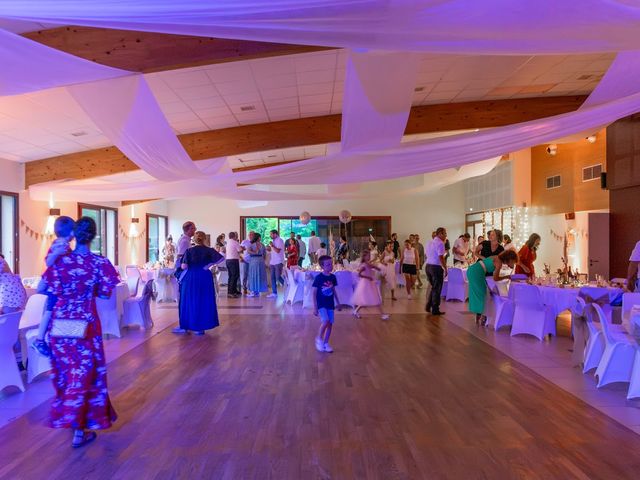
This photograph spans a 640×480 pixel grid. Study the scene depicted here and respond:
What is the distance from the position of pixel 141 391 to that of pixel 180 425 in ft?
3.26

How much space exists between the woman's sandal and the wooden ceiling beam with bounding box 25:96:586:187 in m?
6.33

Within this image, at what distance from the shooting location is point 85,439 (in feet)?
10.8

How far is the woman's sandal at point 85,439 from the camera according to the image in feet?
10.6

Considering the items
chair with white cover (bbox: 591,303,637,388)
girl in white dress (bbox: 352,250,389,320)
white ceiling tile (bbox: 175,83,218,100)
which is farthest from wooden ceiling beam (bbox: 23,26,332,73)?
chair with white cover (bbox: 591,303,637,388)

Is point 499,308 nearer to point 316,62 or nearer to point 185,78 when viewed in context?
point 316,62

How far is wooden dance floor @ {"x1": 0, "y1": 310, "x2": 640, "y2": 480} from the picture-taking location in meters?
2.93

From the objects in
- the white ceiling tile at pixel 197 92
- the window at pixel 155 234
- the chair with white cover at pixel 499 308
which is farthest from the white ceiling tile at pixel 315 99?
the window at pixel 155 234

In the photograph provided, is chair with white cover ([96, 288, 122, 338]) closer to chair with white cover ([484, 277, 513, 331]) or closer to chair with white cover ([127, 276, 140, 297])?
chair with white cover ([127, 276, 140, 297])

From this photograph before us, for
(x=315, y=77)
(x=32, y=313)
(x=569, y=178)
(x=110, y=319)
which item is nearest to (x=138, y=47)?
(x=315, y=77)

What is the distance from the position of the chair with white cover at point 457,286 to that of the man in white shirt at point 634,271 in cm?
468

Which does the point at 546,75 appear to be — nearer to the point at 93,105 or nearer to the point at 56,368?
the point at 93,105

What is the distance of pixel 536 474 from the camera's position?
2.83m

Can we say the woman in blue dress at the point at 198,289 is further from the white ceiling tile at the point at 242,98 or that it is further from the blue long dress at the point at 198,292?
the white ceiling tile at the point at 242,98

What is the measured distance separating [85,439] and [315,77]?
17.2 ft
